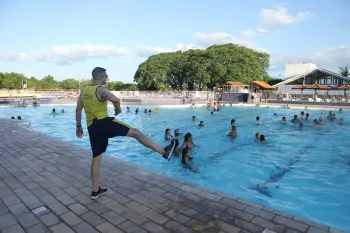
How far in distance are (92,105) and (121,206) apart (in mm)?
1384

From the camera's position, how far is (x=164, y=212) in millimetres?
3203

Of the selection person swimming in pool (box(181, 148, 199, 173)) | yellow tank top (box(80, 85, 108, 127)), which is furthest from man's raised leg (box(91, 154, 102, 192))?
person swimming in pool (box(181, 148, 199, 173))

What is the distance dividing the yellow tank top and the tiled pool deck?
1.18 meters

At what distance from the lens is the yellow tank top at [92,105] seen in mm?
3289

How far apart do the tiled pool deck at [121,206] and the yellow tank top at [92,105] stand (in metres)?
1.18

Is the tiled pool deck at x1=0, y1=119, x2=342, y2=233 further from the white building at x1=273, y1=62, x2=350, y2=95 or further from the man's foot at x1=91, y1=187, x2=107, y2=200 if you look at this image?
the white building at x1=273, y1=62, x2=350, y2=95

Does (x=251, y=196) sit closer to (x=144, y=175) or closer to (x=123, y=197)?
(x=144, y=175)

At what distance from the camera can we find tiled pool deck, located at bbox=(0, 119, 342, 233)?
2840 millimetres

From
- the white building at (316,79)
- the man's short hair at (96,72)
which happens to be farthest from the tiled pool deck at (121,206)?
the white building at (316,79)

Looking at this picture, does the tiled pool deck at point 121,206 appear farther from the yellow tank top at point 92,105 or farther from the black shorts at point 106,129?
the yellow tank top at point 92,105

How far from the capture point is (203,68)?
4500 cm

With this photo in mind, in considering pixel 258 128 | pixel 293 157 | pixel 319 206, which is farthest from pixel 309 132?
pixel 319 206

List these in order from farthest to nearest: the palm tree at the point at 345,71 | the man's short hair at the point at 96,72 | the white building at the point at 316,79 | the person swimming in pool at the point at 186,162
Answer: the palm tree at the point at 345,71
the white building at the point at 316,79
the person swimming in pool at the point at 186,162
the man's short hair at the point at 96,72

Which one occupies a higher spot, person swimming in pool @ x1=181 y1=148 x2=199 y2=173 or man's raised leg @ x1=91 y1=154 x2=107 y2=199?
man's raised leg @ x1=91 y1=154 x2=107 y2=199
